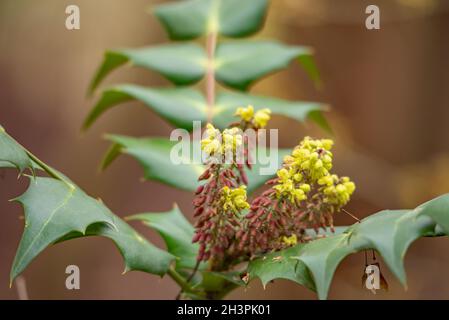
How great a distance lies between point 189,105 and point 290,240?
39 centimetres

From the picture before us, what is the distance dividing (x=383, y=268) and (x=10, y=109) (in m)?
1.26

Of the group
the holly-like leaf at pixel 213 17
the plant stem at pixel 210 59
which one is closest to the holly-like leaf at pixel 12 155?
the plant stem at pixel 210 59

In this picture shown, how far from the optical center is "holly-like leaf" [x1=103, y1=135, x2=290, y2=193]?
32.7 inches

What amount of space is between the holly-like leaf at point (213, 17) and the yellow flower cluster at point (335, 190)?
1.72 feet

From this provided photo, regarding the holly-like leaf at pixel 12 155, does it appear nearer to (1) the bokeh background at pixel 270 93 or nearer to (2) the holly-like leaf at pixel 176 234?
(2) the holly-like leaf at pixel 176 234

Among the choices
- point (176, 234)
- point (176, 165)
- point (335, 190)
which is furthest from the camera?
point (176, 165)

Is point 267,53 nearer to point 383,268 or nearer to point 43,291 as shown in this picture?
point 383,268

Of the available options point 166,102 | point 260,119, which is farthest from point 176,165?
point 260,119

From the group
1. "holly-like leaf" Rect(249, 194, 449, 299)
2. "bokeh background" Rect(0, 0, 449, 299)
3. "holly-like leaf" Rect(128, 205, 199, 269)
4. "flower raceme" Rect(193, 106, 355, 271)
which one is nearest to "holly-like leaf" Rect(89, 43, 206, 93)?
"holly-like leaf" Rect(128, 205, 199, 269)

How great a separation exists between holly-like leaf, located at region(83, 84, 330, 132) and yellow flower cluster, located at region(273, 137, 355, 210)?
327mm

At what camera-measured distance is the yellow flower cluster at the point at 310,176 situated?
0.59 metres

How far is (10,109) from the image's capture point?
222 centimetres

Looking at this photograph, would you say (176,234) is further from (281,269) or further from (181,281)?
(281,269)

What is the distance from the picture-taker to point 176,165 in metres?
0.86
